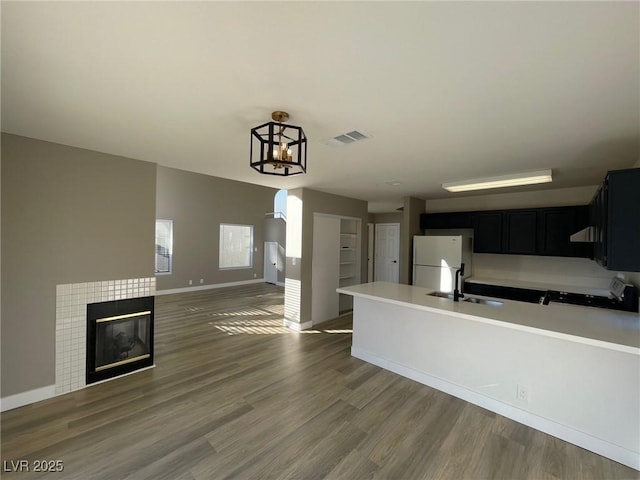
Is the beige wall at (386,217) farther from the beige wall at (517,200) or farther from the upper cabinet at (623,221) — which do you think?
the upper cabinet at (623,221)

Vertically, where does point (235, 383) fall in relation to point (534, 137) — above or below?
below

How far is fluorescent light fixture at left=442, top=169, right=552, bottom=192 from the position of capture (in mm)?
3330

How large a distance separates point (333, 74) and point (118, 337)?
3533 mm

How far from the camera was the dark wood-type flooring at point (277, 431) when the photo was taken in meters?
1.89

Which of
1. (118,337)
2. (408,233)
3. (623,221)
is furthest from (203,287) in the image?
Result: (623,221)

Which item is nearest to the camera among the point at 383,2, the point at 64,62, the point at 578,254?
the point at 383,2

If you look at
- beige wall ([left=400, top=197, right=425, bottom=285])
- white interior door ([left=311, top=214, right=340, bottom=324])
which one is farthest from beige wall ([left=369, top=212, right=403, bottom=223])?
white interior door ([left=311, top=214, right=340, bottom=324])

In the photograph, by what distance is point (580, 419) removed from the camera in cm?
219

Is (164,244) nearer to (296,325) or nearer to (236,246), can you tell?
(236,246)

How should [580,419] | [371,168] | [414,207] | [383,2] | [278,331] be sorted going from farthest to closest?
[414,207] → [278,331] → [371,168] → [580,419] → [383,2]

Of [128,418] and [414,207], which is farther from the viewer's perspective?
[414,207]

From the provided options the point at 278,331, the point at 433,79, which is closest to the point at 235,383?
the point at 278,331

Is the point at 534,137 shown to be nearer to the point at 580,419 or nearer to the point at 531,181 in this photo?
the point at 531,181

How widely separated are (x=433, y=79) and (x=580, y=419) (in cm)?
289
